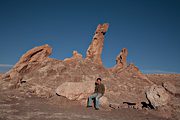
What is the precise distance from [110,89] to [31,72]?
44.1 ft

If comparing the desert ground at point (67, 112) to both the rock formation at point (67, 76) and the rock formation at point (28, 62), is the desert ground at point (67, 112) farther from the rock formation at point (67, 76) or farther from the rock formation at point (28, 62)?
the rock formation at point (28, 62)

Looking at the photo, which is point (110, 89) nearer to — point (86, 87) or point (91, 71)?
point (91, 71)

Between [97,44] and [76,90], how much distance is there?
32.3 meters

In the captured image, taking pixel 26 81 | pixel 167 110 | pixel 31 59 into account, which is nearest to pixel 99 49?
pixel 31 59

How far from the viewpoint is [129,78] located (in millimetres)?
45438

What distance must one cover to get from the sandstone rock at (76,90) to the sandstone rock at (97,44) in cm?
2922

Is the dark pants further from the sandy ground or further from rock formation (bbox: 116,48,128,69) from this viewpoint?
rock formation (bbox: 116,48,128,69)

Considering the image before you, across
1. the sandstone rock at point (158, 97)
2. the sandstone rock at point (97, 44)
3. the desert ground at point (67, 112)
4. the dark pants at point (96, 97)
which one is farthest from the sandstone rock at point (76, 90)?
the sandstone rock at point (97, 44)

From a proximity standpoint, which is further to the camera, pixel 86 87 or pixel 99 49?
pixel 99 49

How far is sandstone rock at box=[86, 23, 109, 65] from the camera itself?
161 feet

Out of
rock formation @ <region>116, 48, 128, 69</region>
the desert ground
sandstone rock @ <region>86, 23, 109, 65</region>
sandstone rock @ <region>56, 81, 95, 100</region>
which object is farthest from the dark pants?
rock formation @ <region>116, 48, 128, 69</region>

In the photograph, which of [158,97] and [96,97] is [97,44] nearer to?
[158,97]

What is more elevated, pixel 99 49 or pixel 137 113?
pixel 99 49

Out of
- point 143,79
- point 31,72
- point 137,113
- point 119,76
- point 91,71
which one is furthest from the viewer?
point 143,79
